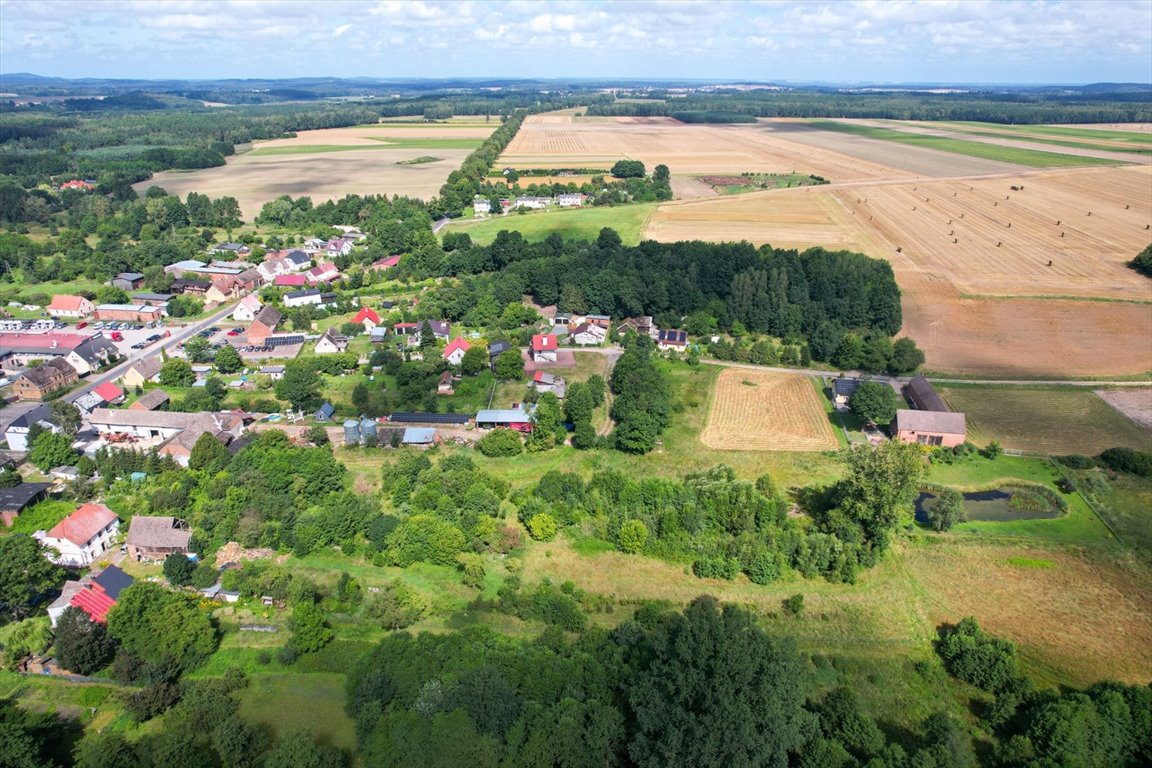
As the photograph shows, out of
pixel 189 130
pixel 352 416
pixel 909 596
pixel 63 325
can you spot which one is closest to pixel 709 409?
pixel 909 596

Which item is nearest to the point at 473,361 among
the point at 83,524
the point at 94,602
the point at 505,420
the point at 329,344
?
the point at 505,420

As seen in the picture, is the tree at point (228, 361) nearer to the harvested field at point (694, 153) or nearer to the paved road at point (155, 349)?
→ the paved road at point (155, 349)

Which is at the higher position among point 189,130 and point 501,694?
point 189,130

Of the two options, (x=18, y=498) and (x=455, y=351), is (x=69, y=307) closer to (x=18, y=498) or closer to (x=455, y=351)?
(x=18, y=498)

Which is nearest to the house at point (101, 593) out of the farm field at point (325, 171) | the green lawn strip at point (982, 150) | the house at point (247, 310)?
the house at point (247, 310)

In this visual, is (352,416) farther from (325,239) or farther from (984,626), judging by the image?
(325,239)

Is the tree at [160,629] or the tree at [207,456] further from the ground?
the tree at [207,456]

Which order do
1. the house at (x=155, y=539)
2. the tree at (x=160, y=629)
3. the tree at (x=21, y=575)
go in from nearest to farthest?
the tree at (x=160, y=629), the tree at (x=21, y=575), the house at (x=155, y=539)
